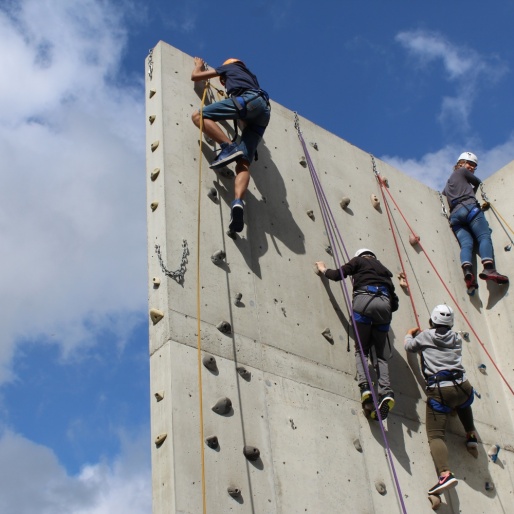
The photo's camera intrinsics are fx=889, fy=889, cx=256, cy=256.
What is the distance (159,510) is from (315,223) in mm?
2986

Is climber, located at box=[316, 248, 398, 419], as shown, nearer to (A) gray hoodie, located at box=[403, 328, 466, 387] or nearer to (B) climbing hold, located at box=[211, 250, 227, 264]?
(A) gray hoodie, located at box=[403, 328, 466, 387]

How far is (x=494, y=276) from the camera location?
765cm

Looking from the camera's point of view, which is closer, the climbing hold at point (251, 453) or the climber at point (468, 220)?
the climbing hold at point (251, 453)

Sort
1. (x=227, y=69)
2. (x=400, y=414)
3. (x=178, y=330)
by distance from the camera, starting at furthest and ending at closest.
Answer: (x=227, y=69)
(x=400, y=414)
(x=178, y=330)

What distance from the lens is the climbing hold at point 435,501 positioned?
5.90 meters

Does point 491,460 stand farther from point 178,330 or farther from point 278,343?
point 178,330

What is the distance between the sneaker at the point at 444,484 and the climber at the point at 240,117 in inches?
93.5

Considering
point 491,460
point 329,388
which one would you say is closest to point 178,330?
point 329,388

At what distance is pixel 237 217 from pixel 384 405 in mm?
1618

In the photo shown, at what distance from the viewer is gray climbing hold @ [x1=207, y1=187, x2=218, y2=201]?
6344mm

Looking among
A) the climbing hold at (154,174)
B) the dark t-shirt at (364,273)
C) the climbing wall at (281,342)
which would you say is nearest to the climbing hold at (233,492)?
the climbing wall at (281,342)

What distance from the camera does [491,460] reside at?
21.5ft

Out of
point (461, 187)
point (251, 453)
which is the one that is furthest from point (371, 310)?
point (461, 187)

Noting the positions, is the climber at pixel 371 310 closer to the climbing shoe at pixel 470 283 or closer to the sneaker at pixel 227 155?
the sneaker at pixel 227 155
